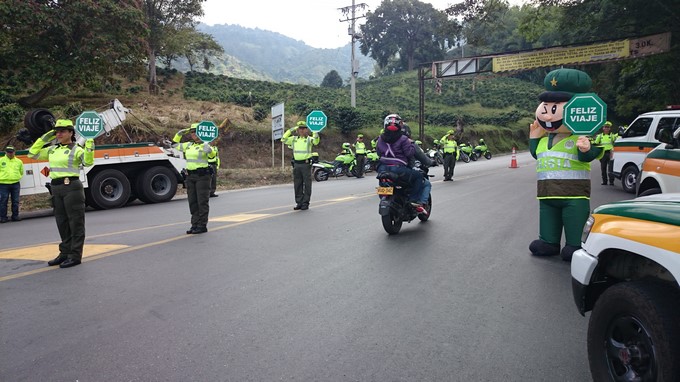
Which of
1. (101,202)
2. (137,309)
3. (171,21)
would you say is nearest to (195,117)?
(171,21)

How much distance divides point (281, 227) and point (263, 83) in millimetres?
45032

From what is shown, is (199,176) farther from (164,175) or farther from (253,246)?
(164,175)

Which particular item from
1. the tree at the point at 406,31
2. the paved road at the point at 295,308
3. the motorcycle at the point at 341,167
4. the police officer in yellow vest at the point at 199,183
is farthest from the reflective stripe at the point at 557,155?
the tree at the point at 406,31

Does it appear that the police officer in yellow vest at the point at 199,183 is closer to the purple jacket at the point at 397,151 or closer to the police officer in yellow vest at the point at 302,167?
the police officer in yellow vest at the point at 302,167

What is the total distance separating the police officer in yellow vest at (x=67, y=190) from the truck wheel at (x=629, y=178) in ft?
40.2

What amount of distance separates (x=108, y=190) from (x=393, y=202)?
30.2 feet

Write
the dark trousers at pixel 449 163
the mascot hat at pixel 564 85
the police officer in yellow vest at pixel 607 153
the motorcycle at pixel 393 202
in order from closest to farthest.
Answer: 1. the mascot hat at pixel 564 85
2. the motorcycle at pixel 393 202
3. the police officer in yellow vest at pixel 607 153
4. the dark trousers at pixel 449 163

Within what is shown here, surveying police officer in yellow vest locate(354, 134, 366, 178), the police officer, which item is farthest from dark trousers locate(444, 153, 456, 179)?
the police officer

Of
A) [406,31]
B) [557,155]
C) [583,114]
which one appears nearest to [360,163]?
[557,155]

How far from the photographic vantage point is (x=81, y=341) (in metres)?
3.63

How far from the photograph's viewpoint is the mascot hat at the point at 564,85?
18.9ft

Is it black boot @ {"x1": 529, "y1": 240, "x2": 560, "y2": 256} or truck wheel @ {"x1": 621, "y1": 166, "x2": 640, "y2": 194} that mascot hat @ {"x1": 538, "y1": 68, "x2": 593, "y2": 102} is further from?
truck wheel @ {"x1": 621, "y1": 166, "x2": 640, "y2": 194}

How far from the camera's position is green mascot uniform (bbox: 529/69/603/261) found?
18.6 ft

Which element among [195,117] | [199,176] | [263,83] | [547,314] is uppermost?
[263,83]
